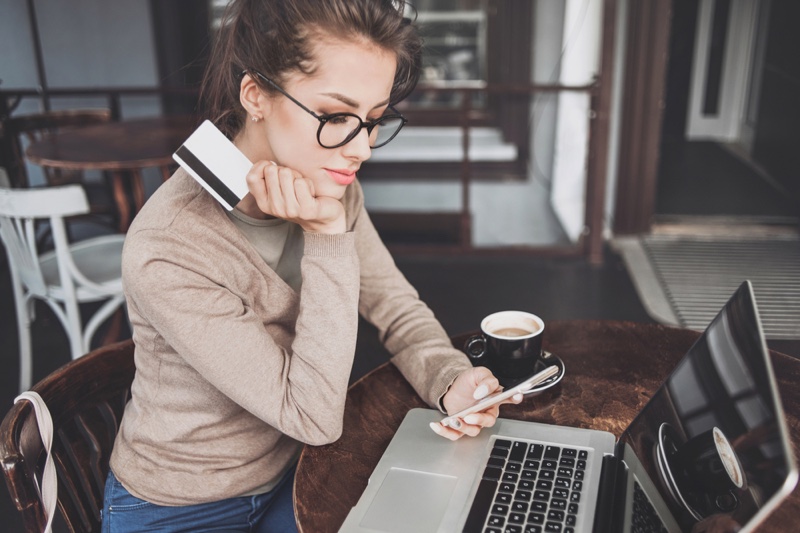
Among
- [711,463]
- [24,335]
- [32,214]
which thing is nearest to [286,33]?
[711,463]

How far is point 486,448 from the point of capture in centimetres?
101

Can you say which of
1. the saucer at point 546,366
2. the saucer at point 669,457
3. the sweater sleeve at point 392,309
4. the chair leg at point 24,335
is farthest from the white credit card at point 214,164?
the chair leg at point 24,335

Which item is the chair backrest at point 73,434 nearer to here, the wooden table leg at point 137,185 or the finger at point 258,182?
the finger at point 258,182

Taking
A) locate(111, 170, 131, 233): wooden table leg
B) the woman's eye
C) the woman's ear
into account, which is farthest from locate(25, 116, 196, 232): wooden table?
the woman's eye

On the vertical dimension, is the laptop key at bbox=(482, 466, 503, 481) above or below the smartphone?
below

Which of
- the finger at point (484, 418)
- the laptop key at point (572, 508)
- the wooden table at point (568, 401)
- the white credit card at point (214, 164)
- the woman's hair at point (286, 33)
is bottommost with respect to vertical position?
the wooden table at point (568, 401)

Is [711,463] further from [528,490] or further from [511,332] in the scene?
[511,332]

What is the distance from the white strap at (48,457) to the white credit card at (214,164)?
0.36 metres

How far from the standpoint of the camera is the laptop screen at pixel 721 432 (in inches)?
24.8

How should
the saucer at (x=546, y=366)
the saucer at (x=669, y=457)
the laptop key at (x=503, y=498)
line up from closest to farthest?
the saucer at (x=669, y=457) → the laptop key at (x=503, y=498) → the saucer at (x=546, y=366)

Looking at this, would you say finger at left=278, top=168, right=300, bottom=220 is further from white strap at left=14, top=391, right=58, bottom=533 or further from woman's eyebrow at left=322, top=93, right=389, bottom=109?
white strap at left=14, top=391, right=58, bottom=533

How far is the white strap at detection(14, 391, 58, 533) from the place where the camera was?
3.22ft

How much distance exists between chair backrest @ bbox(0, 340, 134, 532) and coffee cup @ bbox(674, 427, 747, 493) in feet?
2.54

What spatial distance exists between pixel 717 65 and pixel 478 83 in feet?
8.81
